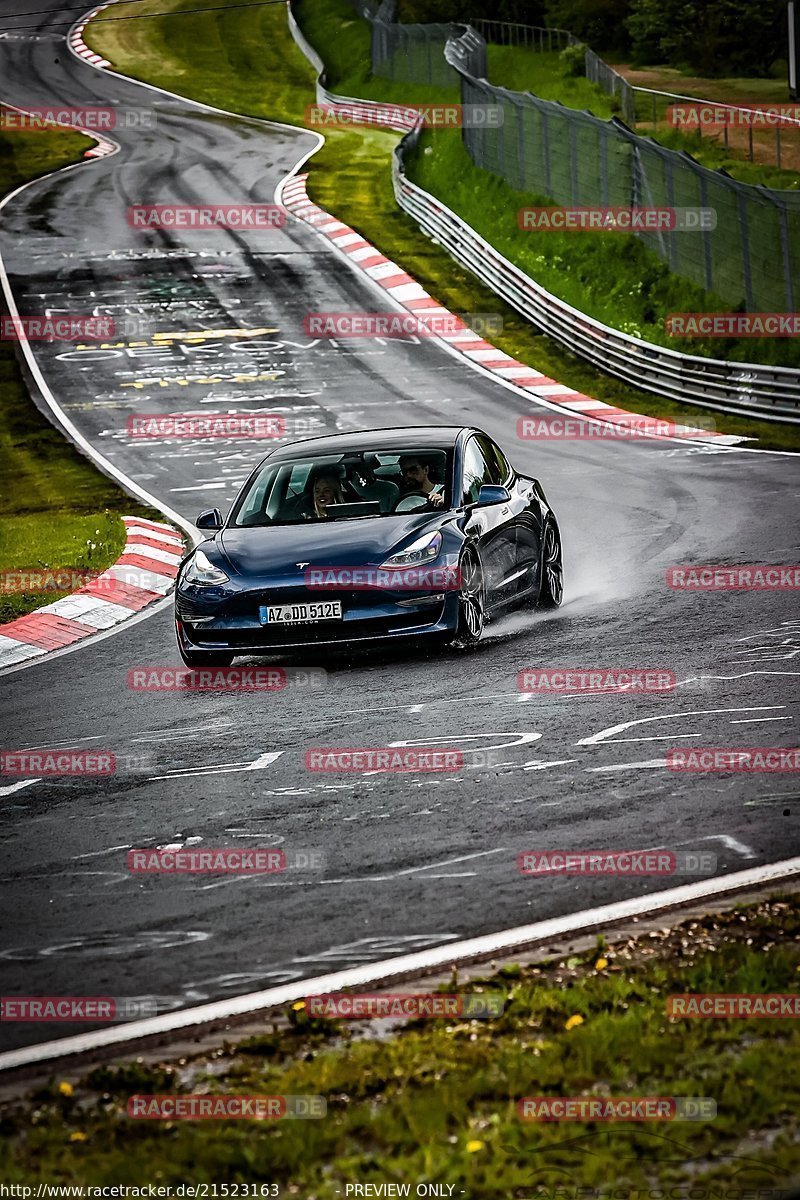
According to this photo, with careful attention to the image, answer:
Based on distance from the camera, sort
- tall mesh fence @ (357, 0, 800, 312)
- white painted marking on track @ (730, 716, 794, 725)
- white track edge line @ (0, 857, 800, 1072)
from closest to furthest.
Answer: white track edge line @ (0, 857, 800, 1072) → white painted marking on track @ (730, 716, 794, 725) → tall mesh fence @ (357, 0, 800, 312)

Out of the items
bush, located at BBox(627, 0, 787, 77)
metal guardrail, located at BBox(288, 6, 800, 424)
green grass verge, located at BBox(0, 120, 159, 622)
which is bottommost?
green grass verge, located at BBox(0, 120, 159, 622)

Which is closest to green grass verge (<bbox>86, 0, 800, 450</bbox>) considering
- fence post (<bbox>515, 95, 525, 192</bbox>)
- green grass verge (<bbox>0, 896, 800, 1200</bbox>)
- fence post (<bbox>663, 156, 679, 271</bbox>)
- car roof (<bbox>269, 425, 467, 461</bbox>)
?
fence post (<bbox>663, 156, 679, 271</bbox>)

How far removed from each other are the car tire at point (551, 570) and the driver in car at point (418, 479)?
1245mm

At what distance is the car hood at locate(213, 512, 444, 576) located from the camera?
11.0 metres

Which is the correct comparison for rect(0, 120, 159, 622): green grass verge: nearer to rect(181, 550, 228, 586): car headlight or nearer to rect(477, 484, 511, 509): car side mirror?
rect(181, 550, 228, 586): car headlight

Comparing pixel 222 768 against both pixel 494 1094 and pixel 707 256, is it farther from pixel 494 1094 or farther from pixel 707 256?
pixel 707 256

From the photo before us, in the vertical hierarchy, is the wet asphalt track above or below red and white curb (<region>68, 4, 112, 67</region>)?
below

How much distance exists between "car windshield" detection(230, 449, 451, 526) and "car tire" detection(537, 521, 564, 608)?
1249 mm

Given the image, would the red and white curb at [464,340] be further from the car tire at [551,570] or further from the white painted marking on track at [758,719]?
the white painted marking on track at [758,719]

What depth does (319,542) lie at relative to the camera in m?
11.2

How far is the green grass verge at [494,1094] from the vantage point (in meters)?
4.25

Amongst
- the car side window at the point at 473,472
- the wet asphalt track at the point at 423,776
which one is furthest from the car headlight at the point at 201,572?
the car side window at the point at 473,472

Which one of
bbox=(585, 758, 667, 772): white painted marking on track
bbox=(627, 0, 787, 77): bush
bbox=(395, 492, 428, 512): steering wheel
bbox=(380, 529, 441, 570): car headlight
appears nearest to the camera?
bbox=(585, 758, 667, 772): white painted marking on track

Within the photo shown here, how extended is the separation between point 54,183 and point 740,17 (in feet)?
81.1
